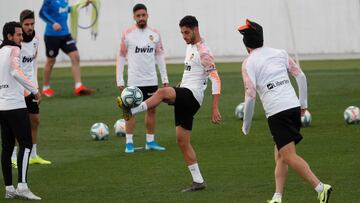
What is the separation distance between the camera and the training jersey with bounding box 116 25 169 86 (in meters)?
17.0

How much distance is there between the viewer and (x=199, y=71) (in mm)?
13219

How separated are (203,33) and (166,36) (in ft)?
4.52

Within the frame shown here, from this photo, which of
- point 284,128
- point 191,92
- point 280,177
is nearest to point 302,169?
point 280,177

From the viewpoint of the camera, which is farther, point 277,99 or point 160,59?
point 160,59

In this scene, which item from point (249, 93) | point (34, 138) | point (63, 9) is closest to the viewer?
point (249, 93)

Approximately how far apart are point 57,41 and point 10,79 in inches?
466

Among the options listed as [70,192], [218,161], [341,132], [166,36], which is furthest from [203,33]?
[70,192]

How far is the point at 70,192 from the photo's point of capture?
42.8ft

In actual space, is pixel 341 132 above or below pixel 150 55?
below

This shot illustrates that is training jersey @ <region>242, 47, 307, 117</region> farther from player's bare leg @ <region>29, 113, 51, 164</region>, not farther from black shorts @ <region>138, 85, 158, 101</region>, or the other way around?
black shorts @ <region>138, 85, 158, 101</region>

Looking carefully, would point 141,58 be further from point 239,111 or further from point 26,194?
point 26,194

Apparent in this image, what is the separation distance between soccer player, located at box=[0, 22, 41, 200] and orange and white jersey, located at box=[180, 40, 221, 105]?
82.9 inches

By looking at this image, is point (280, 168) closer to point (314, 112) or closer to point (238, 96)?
point (314, 112)

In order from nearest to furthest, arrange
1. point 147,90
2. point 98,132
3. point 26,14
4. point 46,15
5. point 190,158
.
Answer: point 190,158 < point 26,14 < point 147,90 < point 98,132 < point 46,15
